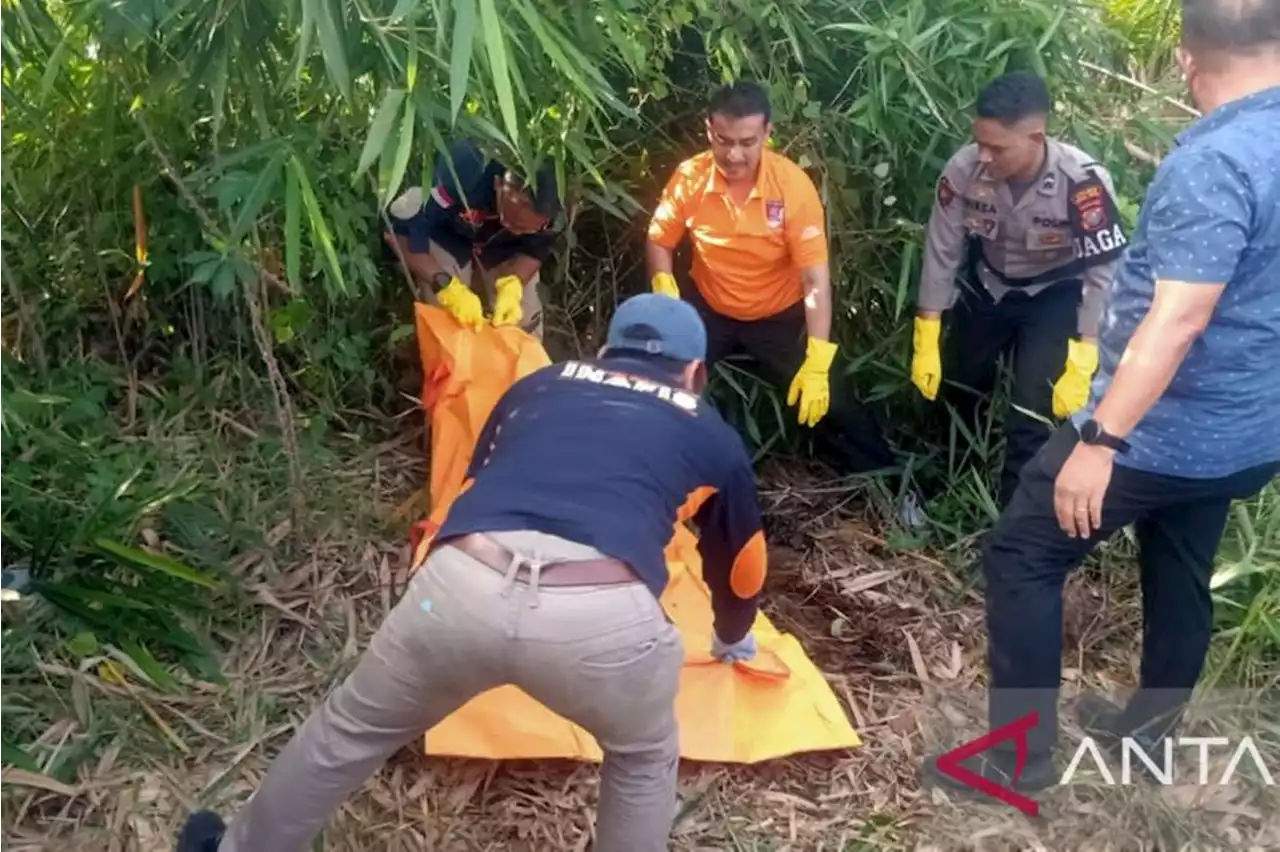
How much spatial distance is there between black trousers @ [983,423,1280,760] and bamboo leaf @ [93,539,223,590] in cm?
174

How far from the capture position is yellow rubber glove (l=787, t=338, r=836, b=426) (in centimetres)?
346

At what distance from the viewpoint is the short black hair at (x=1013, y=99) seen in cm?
299

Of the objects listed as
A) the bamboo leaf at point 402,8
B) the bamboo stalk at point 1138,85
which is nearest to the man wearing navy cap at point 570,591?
the bamboo leaf at point 402,8

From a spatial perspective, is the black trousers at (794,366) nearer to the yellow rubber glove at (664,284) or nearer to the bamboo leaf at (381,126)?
the yellow rubber glove at (664,284)

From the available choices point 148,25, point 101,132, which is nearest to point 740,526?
point 148,25

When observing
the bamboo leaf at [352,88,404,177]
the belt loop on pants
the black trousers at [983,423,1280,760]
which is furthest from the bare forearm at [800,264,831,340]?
the belt loop on pants

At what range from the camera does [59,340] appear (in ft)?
11.6

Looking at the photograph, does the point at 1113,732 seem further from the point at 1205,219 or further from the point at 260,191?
the point at 260,191

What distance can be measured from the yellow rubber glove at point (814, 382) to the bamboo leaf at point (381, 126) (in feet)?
5.18

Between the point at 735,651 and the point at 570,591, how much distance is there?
0.91 metres

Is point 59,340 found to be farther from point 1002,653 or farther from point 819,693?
point 1002,653

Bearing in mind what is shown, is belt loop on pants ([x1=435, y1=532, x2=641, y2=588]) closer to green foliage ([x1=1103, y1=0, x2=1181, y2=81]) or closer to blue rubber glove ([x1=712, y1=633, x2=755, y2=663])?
blue rubber glove ([x1=712, y1=633, x2=755, y2=663])

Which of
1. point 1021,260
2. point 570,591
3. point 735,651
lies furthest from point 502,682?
point 1021,260

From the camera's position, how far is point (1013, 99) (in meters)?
2.99
